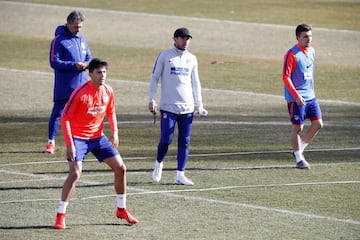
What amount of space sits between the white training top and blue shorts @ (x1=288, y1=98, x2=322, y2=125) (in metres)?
2.08

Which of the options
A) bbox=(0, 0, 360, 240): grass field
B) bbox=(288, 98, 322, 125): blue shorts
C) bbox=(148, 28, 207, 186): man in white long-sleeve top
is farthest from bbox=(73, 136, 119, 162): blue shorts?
bbox=(288, 98, 322, 125): blue shorts

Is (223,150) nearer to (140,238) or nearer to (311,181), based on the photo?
(311,181)

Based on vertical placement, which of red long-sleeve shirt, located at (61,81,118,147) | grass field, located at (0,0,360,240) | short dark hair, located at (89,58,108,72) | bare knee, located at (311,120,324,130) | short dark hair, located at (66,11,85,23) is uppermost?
short dark hair, located at (66,11,85,23)

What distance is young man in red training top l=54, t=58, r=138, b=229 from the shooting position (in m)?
13.3

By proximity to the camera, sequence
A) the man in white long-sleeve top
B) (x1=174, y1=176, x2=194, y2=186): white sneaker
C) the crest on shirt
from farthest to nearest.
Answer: the man in white long-sleeve top < (x1=174, y1=176, x2=194, y2=186): white sneaker < the crest on shirt

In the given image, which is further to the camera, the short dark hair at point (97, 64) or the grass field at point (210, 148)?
the grass field at point (210, 148)

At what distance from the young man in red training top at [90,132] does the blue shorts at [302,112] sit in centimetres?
479

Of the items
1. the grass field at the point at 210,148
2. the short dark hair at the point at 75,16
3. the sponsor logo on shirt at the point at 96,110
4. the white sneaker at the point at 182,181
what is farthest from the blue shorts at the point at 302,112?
the sponsor logo on shirt at the point at 96,110

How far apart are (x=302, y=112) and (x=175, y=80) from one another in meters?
2.50

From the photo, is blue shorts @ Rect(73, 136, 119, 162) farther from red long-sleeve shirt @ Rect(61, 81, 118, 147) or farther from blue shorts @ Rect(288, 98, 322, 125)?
blue shorts @ Rect(288, 98, 322, 125)

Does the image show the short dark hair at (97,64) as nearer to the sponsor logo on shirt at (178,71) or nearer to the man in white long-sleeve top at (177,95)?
the man in white long-sleeve top at (177,95)

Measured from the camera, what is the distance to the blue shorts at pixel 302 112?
17.7 meters

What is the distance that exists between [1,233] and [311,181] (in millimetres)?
5235

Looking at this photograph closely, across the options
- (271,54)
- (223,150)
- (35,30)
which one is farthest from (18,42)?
(223,150)
